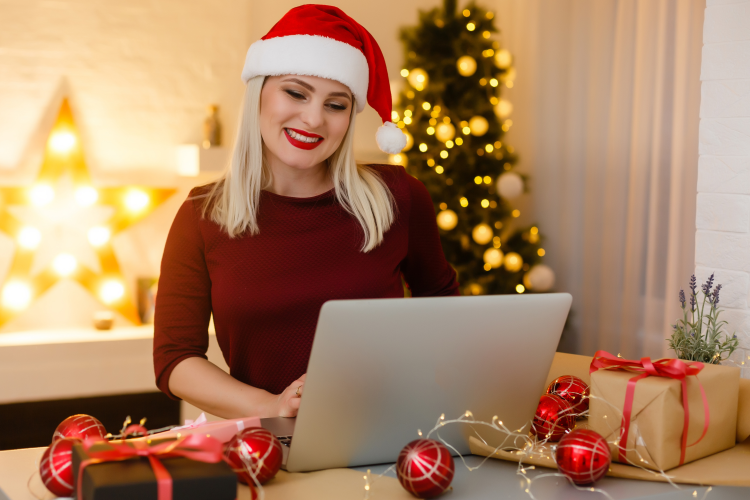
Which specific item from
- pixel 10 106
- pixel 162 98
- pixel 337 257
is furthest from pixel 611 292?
pixel 10 106

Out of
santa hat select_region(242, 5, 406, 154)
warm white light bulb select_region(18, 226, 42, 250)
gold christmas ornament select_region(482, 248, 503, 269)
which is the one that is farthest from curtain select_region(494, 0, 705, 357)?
warm white light bulb select_region(18, 226, 42, 250)

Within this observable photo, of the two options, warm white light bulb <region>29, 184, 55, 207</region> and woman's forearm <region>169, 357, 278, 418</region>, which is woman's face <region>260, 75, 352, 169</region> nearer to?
woman's forearm <region>169, 357, 278, 418</region>

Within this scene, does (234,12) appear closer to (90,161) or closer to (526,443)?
(90,161)

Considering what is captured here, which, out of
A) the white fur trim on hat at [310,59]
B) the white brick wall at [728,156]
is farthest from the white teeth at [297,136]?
the white brick wall at [728,156]

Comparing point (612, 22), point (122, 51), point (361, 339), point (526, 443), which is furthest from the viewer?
point (122, 51)

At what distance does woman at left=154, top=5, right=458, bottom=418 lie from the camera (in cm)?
146

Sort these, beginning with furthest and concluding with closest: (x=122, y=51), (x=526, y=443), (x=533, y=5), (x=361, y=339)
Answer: (x=533, y=5) → (x=122, y=51) → (x=526, y=443) → (x=361, y=339)

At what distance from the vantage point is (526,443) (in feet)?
3.40

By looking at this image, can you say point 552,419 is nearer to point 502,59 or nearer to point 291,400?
point 291,400

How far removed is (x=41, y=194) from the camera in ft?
11.5

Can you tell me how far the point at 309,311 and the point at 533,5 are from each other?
2985 mm

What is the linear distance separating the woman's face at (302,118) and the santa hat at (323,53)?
0.02m

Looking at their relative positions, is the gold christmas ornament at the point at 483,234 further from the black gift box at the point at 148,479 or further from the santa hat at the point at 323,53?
the black gift box at the point at 148,479

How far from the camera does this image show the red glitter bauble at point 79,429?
36.7 inches
